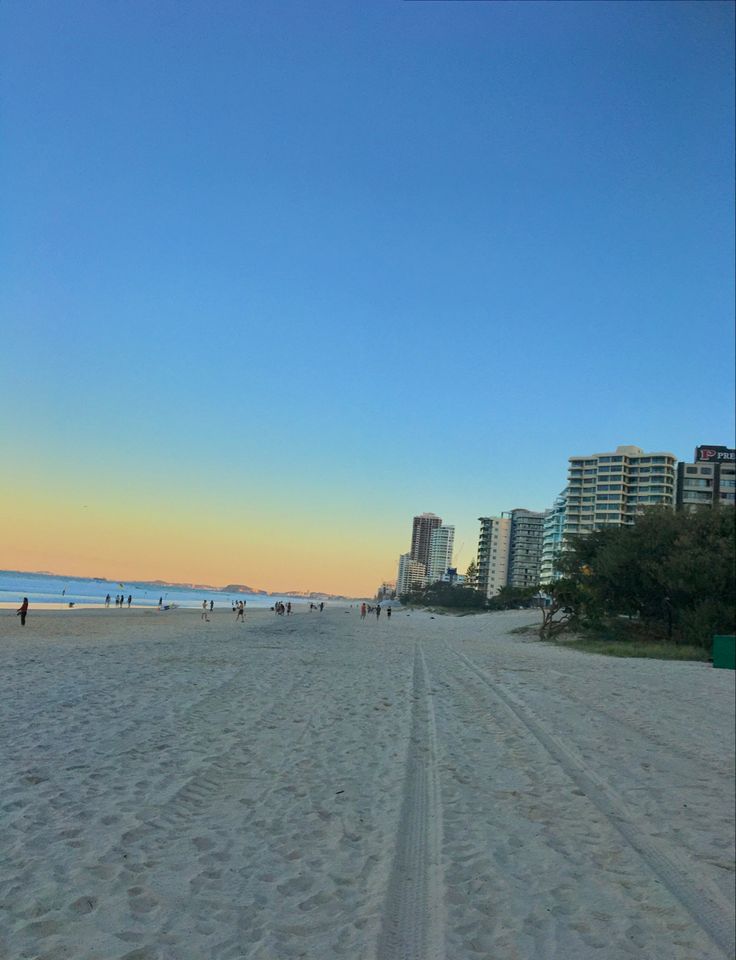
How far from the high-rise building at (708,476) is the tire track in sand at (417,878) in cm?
12101

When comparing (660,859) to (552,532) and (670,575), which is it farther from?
(552,532)

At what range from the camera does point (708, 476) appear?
390ft

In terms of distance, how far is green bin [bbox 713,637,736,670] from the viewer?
23.1 meters

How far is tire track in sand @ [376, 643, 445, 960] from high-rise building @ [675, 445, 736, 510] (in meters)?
121

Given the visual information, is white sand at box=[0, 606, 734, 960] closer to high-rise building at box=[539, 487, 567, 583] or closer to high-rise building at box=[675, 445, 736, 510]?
high-rise building at box=[675, 445, 736, 510]

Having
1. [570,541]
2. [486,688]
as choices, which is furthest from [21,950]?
[570,541]

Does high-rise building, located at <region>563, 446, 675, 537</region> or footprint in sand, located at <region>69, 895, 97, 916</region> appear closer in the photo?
footprint in sand, located at <region>69, 895, 97, 916</region>

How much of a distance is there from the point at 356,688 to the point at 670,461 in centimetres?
12917

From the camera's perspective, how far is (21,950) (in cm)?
377

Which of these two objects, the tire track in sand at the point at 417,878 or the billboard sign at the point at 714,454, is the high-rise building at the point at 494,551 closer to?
the billboard sign at the point at 714,454

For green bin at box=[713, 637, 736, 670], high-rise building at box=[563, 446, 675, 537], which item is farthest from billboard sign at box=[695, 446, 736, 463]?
green bin at box=[713, 637, 736, 670]

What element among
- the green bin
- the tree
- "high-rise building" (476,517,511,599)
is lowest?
the green bin

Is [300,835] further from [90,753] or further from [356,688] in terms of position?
[356,688]

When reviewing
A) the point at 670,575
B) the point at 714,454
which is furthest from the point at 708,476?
the point at 670,575
